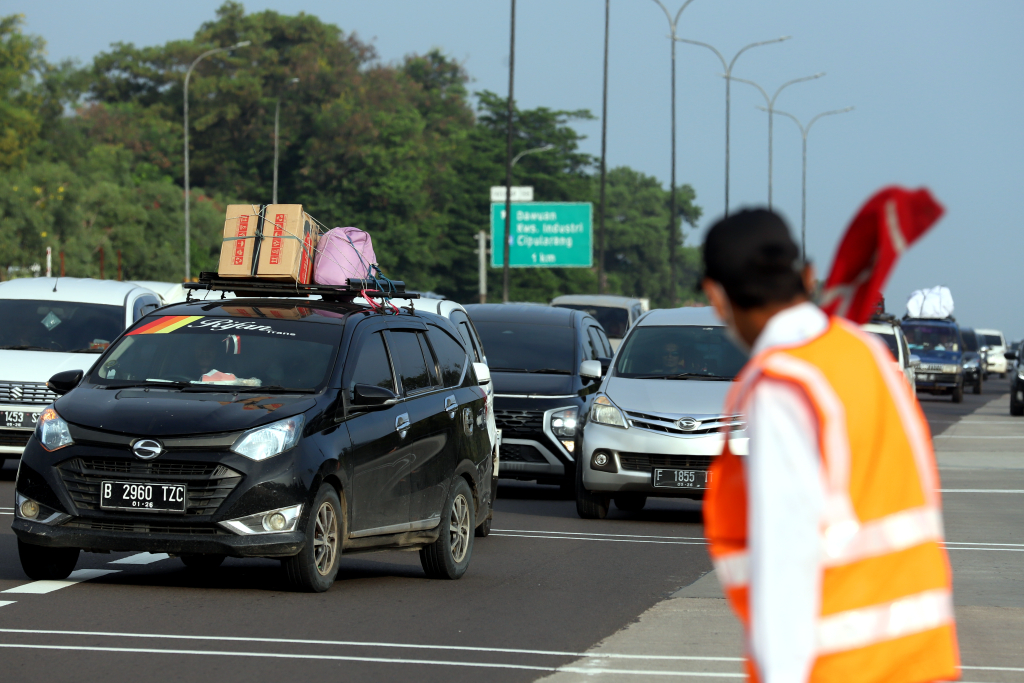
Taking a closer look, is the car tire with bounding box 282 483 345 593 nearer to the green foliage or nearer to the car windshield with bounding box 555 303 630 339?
the car windshield with bounding box 555 303 630 339

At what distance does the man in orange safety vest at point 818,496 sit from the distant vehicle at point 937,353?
141 feet

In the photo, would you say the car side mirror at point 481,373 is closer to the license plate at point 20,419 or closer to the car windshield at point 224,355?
the car windshield at point 224,355

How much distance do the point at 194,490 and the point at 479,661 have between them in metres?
2.28

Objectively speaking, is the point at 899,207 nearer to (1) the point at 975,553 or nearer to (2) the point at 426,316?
(2) the point at 426,316

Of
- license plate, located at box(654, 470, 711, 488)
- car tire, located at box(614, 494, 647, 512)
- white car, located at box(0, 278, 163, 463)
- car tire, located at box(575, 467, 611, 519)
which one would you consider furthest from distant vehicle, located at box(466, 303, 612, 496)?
white car, located at box(0, 278, 163, 463)

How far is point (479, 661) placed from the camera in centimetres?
745

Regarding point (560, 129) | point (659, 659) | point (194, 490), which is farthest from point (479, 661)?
point (560, 129)

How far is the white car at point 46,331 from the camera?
51.5 ft

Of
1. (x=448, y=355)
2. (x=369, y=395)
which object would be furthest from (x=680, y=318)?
(x=369, y=395)

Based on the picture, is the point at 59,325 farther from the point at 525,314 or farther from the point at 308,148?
the point at 308,148

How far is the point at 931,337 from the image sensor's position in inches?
1774

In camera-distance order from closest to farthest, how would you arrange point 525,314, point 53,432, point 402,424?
point 53,432 → point 402,424 → point 525,314

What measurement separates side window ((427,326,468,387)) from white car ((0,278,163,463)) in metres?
5.58

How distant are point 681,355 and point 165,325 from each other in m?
6.14
